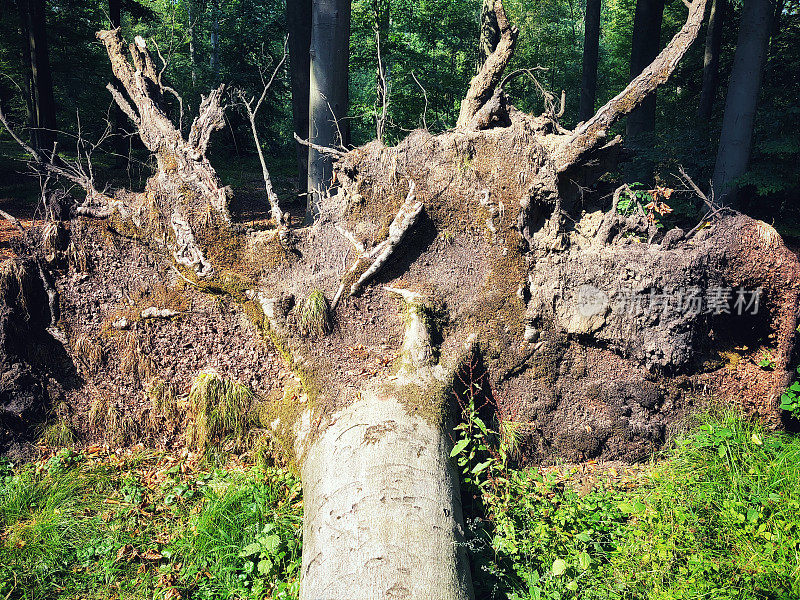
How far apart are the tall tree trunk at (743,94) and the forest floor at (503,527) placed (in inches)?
201

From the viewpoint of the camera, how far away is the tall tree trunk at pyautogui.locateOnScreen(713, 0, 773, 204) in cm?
718

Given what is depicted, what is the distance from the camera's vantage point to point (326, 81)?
6.50 meters

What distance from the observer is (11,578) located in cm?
304

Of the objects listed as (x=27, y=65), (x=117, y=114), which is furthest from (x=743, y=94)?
(x=117, y=114)

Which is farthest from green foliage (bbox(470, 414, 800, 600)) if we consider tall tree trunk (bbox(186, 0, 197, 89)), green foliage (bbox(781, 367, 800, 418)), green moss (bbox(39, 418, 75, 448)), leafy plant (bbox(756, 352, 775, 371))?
tall tree trunk (bbox(186, 0, 197, 89))

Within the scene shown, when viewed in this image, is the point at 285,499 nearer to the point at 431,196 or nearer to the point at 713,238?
the point at 431,196

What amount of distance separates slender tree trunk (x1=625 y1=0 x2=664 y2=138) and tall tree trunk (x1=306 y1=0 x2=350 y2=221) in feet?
19.4

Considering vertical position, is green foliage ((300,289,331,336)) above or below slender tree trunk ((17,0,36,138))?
below

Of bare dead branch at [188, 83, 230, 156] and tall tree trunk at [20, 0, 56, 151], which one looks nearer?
bare dead branch at [188, 83, 230, 156]

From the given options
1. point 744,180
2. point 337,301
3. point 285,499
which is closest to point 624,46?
point 744,180

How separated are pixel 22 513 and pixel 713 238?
5162 millimetres

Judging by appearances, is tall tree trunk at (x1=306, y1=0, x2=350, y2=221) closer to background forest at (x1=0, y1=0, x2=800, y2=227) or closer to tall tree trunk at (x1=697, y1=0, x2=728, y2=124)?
background forest at (x1=0, y1=0, x2=800, y2=227)

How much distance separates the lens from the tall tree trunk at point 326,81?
6312 millimetres

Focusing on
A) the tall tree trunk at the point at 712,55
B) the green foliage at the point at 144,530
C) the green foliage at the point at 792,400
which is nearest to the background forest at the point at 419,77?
the tall tree trunk at the point at 712,55
